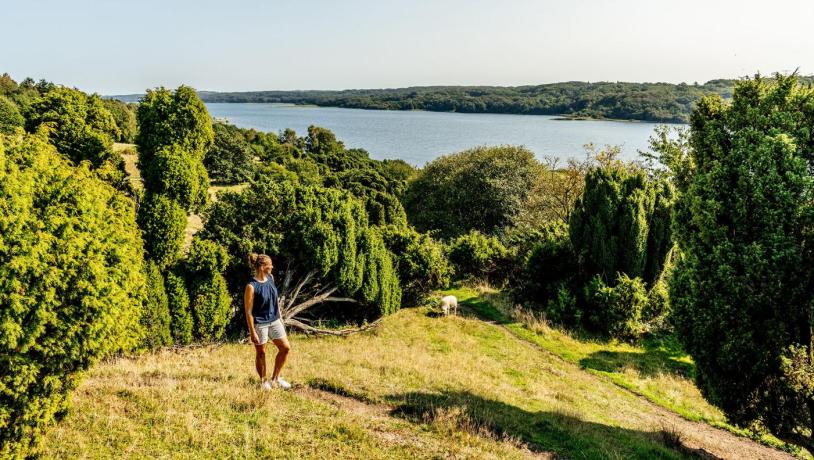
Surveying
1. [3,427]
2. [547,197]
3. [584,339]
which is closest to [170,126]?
[3,427]

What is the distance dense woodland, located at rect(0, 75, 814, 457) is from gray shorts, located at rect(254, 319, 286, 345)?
190 centimetres

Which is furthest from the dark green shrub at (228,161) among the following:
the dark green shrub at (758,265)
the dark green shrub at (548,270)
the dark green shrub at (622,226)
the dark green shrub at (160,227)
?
the dark green shrub at (758,265)

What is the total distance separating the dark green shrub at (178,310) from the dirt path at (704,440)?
40.2 ft

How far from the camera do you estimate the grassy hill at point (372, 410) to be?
6.68 m

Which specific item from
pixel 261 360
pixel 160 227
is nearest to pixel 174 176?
pixel 160 227

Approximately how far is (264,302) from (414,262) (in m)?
13.1

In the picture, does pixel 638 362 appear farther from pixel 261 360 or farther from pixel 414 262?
pixel 261 360

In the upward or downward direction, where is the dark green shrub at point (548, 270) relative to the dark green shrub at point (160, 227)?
downward

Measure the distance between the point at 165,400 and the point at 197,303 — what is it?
20.6 ft

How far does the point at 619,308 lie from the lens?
18.8 meters

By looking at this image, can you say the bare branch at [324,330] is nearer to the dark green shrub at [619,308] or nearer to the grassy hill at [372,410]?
the grassy hill at [372,410]

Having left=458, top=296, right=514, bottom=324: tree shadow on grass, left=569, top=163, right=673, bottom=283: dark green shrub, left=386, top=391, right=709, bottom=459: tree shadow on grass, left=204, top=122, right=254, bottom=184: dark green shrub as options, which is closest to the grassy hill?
left=386, top=391, right=709, bottom=459: tree shadow on grass

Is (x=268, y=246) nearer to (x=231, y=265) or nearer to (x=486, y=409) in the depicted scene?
(x=231, y=265)

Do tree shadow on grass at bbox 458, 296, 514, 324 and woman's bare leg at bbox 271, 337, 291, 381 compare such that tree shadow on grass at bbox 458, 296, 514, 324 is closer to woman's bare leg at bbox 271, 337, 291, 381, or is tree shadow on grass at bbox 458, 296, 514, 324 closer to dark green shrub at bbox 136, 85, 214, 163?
woman's bare leg at bbox 271, 337, 291, 381
